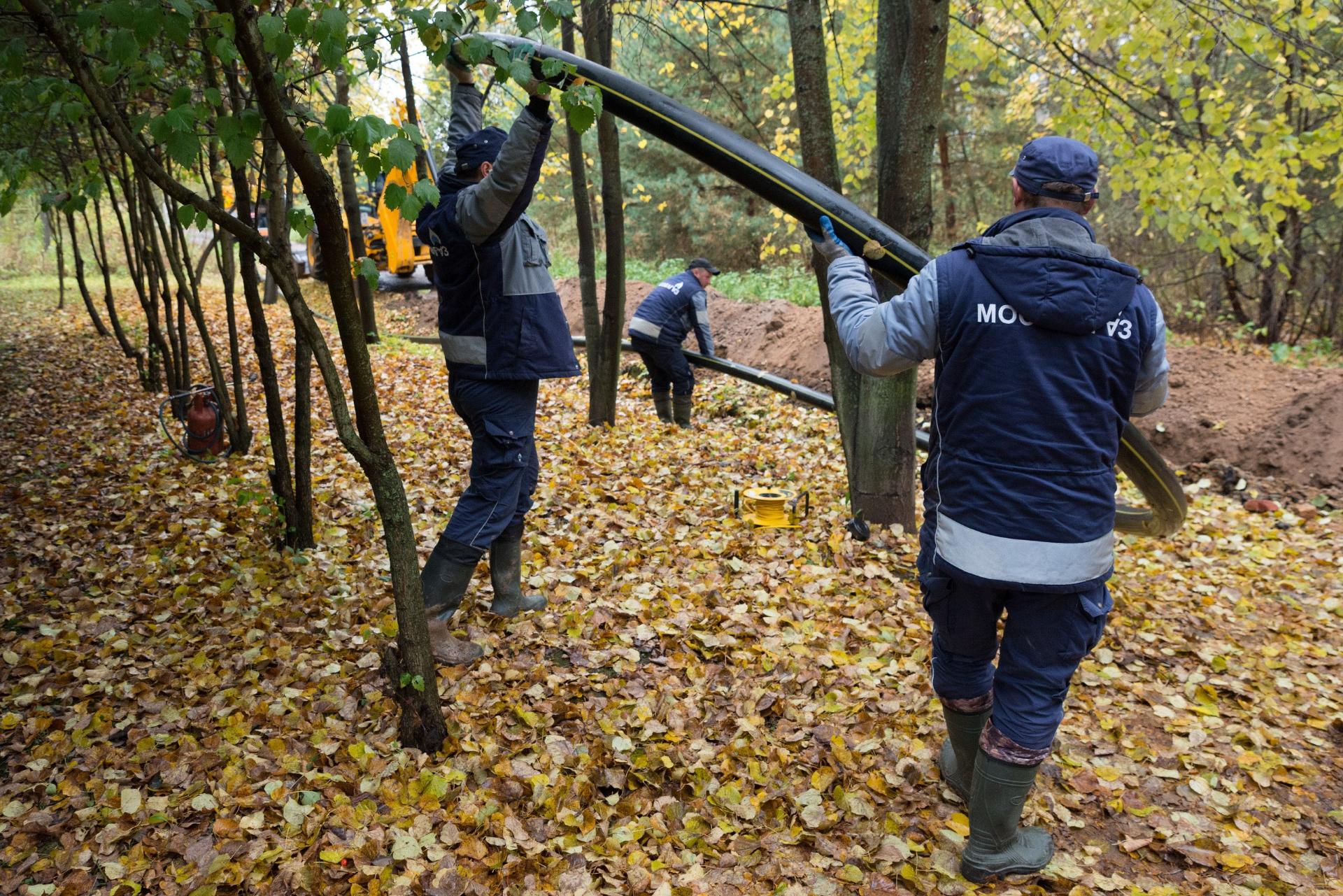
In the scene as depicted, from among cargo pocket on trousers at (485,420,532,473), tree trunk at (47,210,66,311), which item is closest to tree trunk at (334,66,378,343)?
tree trunk at (47,210,66,311)

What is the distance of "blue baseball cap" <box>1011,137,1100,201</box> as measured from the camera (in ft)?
7.86

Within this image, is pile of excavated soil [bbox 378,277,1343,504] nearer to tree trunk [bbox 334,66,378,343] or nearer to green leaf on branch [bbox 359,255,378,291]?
green leaf on branch [bbox 359,255,378,291]

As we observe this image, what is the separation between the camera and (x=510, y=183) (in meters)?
3.01

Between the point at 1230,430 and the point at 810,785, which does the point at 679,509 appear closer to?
the point at 810,785

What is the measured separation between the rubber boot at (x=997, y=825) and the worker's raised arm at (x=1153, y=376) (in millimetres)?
1152

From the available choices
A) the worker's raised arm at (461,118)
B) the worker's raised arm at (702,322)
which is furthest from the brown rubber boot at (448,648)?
the worker's raised arm at (702,322)

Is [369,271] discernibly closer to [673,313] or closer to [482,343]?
[482,343]

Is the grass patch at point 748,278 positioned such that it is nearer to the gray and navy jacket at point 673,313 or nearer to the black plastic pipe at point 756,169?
the gray and navy jacket at point 673,313

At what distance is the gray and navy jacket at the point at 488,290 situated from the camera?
133 inches

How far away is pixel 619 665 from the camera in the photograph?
3.66m

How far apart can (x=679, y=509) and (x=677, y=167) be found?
17.8 meters

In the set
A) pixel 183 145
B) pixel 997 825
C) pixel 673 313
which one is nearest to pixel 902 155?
pixel 997 825

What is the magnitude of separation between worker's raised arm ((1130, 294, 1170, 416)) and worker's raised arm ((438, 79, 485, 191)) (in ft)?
8.49

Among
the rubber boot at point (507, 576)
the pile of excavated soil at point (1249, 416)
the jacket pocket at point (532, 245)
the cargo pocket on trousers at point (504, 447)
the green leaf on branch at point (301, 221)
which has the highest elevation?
the green leaf on branch at point (301, 221)
